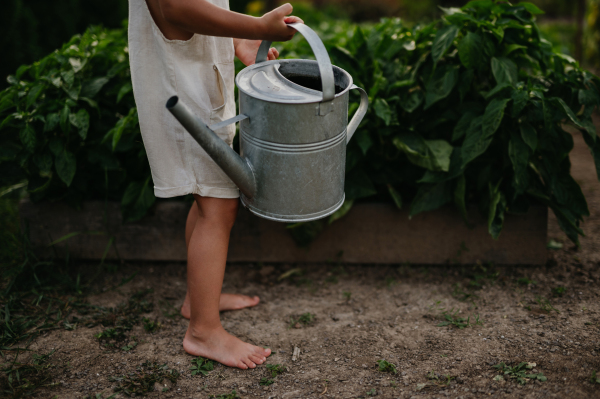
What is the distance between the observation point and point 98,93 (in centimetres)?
258

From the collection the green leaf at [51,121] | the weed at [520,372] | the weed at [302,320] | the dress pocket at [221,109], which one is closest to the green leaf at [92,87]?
the green leaf at [51,121]

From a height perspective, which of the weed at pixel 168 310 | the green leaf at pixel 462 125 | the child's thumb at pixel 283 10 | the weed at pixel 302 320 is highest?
the child's thumb at pixel 283 10

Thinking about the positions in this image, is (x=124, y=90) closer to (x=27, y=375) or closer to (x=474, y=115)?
(x=27, y=375)

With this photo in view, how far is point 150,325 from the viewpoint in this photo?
7.03 feet

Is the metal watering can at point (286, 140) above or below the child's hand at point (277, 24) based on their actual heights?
below

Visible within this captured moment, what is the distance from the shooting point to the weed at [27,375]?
5.74 ft

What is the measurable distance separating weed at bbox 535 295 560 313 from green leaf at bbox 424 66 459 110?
105cm

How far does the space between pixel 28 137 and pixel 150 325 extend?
3.52 feet

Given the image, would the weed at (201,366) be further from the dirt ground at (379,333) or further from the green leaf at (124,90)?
the green leaf at (124,90)

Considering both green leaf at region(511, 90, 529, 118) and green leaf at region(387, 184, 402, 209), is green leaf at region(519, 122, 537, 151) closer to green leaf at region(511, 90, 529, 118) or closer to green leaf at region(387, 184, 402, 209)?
green leaf at region(511, 90, 529, 118)

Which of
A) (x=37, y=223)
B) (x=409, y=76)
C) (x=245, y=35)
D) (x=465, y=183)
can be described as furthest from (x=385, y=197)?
(x=37, y=223)

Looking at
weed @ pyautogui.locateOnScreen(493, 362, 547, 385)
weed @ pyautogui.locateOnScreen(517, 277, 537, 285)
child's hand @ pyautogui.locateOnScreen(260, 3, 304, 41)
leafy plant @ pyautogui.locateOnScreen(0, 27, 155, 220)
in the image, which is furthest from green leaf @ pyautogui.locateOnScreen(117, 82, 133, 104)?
weed @ pyautogui.locateOnScreen(517, 277, 537, 285)

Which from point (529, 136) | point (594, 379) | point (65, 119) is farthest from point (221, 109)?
point (594, 379)

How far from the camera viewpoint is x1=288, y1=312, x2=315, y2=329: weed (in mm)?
2185
